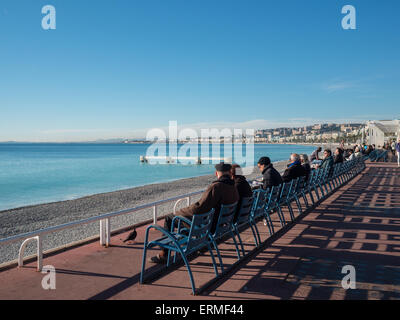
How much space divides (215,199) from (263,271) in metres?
0.98

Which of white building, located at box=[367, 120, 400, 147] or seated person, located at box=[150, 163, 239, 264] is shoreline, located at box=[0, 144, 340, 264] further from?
white building, located at box=[367, 120, 400, 147]

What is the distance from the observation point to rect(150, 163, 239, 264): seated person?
438cm

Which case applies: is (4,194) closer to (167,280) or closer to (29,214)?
(29,214)

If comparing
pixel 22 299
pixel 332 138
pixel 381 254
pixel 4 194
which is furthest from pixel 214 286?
pixel 332 138

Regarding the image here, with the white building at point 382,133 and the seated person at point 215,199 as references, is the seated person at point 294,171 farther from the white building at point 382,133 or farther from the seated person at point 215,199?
the white building at point 382,133

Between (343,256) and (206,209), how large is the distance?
1.93m

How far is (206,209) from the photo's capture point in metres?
4.39

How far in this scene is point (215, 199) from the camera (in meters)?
4.41

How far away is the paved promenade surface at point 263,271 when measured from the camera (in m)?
3.62

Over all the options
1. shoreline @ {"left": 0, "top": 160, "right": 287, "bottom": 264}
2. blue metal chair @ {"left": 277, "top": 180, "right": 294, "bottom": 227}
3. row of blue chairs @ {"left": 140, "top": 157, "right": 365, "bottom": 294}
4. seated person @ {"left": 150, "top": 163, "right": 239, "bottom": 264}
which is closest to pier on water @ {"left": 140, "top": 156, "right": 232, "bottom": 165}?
shoreline @ {"left": 0, "top": 160, "right": 287, "bottom": 264}

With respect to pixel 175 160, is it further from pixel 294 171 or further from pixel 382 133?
pixel 294 171

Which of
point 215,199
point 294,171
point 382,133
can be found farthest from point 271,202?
point 382,133

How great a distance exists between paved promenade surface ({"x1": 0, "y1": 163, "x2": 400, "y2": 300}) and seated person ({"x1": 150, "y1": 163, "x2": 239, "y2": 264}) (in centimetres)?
53
